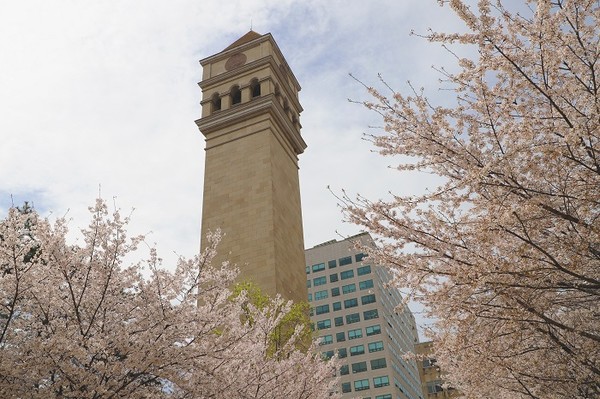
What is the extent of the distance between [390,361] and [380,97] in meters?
68.3

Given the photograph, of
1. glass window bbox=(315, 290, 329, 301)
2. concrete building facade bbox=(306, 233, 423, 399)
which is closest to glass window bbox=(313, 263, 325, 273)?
concrete building facade bbox=(306, 233, 423, 399)

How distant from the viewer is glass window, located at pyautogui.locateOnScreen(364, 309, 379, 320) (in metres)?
75.3

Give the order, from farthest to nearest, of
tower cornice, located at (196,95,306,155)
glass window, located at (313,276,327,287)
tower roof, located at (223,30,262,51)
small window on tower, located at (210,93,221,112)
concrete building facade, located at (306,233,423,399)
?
glass window, located at (313,276,327,287), concrete building facade, located at (306,233,423,399), tower roof, located at (223,30,262,51), small window on tower, located at (210,93,221,112), tower cornice, located at (196,95,306,155)

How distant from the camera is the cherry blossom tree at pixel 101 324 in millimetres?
8586

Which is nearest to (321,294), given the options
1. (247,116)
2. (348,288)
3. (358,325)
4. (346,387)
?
(348,288)

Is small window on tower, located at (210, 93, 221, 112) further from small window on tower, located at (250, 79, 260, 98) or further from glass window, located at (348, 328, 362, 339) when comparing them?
glass window, located at (348, 328, 362, 339)

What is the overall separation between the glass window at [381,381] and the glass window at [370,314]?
9544 millimetres

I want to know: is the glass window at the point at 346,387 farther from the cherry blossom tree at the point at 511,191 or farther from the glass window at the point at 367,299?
the cherry blossom tree at the point at 511,191

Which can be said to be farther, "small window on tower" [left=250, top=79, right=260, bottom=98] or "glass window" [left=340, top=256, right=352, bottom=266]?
"glass window" [left=340, top=256, right=352, bottom=266]

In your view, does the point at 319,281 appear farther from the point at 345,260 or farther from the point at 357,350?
the point at 357,350

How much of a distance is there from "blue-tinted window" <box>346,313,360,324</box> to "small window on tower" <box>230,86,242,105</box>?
51.2m

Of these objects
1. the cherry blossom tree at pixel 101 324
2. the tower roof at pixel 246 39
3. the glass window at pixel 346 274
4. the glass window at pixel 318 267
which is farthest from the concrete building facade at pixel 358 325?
the cherry blossom tree at pixel 101 324

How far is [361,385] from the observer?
69875 millimetres

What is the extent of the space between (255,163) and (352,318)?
53.1 metres
